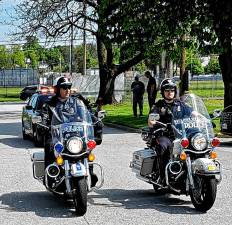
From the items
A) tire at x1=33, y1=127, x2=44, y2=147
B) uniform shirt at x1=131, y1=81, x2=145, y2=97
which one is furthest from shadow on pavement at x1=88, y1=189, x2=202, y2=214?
uniform shirt at x1=131, y1=81, x2=145, y2=97

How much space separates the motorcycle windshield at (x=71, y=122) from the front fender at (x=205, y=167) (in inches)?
58.7

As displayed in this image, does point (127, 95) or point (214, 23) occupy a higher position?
point (214, 23)

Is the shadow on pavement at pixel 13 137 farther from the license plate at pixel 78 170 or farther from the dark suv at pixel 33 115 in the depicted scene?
the license plate at pixel 78 170

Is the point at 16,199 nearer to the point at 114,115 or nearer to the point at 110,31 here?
the point at 110,31

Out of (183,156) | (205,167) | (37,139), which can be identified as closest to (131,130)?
(37,139)

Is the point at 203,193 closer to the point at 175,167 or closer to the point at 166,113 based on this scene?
the point at 175,167

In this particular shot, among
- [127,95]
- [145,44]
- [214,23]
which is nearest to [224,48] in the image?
[214,23]

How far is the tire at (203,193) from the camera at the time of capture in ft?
25.7

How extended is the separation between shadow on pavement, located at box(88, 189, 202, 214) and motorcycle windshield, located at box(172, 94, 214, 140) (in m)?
1.02

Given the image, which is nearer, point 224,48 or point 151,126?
point 151,126

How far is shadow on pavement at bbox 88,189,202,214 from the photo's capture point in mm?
8375

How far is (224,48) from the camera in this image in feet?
69.8

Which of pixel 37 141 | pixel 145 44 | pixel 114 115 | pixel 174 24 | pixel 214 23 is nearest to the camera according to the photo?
pixel 37 141

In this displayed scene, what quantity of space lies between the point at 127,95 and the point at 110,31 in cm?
1757
